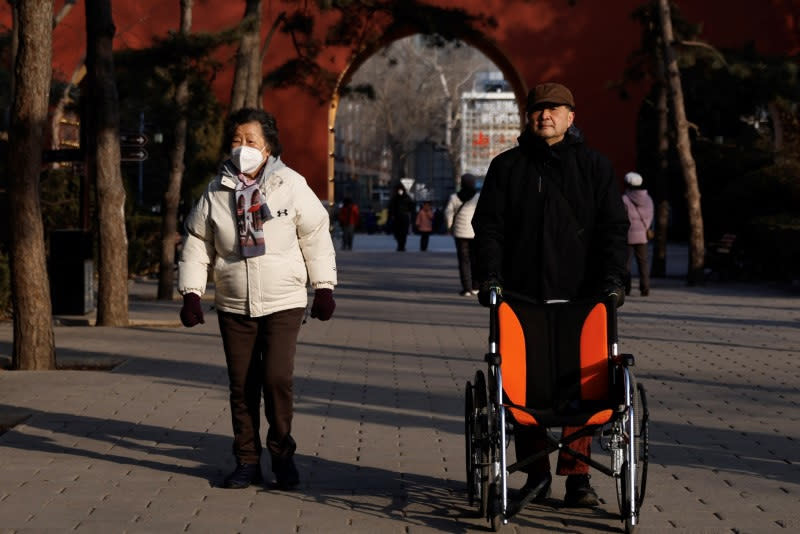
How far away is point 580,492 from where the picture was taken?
6859 mm

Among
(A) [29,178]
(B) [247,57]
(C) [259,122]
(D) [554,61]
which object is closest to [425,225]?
(D) [554,61]

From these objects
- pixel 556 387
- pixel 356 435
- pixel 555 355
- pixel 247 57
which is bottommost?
pixel 356 435

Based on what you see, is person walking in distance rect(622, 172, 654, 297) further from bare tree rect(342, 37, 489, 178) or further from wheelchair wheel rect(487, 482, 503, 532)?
bare tree rect(342, 37, 489, 178)

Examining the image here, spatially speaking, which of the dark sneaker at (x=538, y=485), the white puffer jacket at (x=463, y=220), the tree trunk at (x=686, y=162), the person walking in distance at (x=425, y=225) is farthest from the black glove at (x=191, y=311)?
the person walking in distance at (x=425, y=225)

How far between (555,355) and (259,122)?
195 cm

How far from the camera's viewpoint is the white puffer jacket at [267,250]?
730cm

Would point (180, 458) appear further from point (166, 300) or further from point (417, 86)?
point (417, 86)

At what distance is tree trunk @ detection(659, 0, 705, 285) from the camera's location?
25141 millimetres

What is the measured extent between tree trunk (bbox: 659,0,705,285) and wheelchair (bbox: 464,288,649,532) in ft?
62.5

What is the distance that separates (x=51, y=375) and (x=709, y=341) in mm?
6702

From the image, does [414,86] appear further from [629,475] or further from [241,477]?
[629,475]

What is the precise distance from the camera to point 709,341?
15328 mm

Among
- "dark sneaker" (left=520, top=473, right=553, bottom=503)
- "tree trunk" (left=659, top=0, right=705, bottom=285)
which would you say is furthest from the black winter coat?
"tree trunk" (left=659, top=0, right=705, bottom=285)

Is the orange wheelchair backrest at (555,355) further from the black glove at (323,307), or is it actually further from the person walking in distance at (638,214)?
the person walking in distance at (638,214)
